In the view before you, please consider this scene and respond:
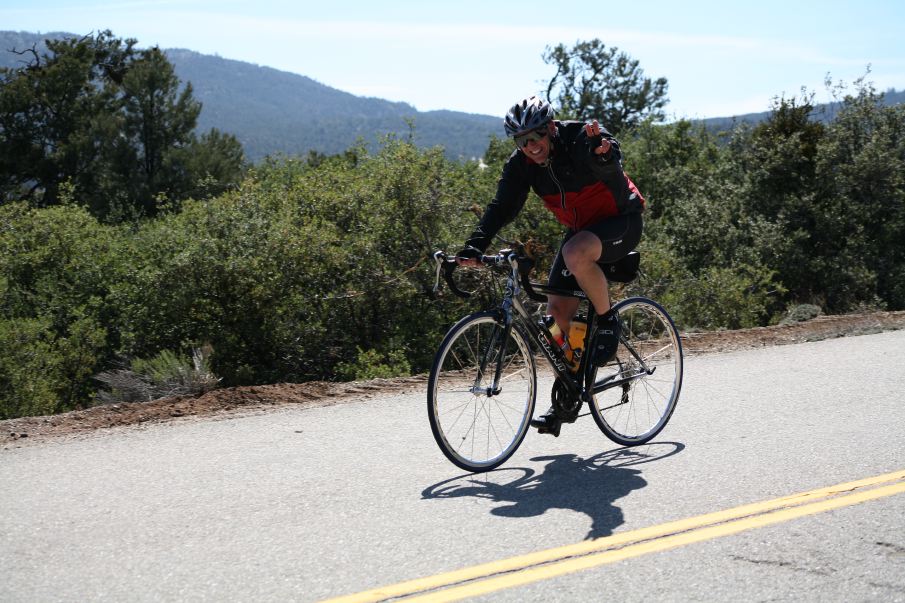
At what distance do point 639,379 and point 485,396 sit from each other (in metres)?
1.34

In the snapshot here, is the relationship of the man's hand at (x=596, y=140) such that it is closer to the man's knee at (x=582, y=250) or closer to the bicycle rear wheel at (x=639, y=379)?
the man's knee at (x=582, y=250)

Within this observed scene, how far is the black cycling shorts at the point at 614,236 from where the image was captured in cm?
518

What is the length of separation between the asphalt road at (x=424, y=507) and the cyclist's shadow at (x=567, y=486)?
2cm

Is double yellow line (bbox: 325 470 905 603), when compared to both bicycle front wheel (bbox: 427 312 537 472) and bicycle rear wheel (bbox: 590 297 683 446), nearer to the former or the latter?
bicycle front wheel (bbox: 427 312 537 472)

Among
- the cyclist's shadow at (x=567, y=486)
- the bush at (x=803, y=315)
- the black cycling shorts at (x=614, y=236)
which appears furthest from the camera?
the bush at (x=803, y=315)

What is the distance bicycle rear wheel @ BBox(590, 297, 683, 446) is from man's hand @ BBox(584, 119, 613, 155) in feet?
3.65

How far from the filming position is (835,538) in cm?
378

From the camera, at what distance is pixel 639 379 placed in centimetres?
583

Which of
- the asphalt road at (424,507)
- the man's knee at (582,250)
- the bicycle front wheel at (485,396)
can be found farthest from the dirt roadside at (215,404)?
the man's knee at (582,250)

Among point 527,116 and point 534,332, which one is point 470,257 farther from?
point 527,116

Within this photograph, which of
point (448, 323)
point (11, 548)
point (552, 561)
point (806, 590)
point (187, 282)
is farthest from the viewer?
point (448, 323)

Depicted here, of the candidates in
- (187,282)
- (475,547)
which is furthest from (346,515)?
(187,282)

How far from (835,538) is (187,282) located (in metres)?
12.5

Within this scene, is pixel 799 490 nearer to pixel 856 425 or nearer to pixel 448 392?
pixel 856 425
